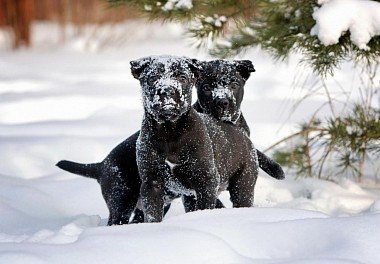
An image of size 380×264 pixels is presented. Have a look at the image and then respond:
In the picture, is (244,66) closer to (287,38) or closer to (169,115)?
(169,115)

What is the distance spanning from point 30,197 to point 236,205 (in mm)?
1398

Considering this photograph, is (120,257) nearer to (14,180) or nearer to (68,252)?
(68,252)

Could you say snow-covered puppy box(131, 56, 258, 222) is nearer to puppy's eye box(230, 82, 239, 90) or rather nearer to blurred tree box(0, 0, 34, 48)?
puppy's eye box(230, 82, 239, 90)

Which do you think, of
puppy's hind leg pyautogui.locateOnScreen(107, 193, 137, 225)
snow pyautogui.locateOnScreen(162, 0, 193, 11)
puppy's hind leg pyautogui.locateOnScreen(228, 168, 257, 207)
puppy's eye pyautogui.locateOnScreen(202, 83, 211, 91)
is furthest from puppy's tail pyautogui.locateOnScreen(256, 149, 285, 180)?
snow pyautogui.locateOnScreen(162, 0, 193, 11)

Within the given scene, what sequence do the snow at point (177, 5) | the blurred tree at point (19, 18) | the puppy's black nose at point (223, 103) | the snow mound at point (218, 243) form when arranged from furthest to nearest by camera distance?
the blurred tree at point (19, 18), the snow at point (177, 5), the puppy's black nose at point (223, 103), the snow mound at point (218, 243)

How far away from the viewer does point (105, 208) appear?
4148 mm

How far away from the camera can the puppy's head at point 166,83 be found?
2.70 metres

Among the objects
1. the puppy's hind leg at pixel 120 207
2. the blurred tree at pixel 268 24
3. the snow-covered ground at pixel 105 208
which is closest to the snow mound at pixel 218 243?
the snow-covered ground at pixel 105 208

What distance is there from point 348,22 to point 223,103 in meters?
0.85

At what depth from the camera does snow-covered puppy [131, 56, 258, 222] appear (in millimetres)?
2734

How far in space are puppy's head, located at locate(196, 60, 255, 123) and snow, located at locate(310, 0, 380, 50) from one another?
579 mm

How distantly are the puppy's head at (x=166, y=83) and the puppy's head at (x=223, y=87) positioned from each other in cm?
23

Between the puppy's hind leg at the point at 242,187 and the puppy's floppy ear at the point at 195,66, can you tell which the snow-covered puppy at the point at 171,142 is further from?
the puppy's hind leg at the point at 242,187

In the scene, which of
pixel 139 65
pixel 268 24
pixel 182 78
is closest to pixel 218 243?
pixel 182 78
